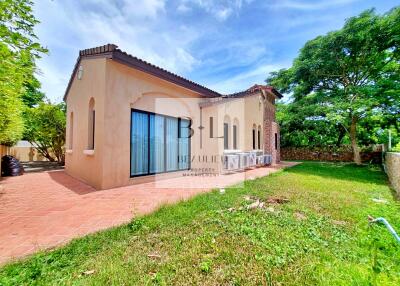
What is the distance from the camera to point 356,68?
1755 cm

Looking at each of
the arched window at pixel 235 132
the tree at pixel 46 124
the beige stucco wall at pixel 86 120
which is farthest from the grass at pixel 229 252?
the tree at pixel 46 124

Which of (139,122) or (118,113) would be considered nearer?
(118,113)

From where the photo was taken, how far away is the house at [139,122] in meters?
7.56

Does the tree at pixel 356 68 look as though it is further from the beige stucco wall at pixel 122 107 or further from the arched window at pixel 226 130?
the beige stucco wall at pixel 122 107

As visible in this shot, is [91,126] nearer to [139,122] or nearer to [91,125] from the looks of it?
[91,125]

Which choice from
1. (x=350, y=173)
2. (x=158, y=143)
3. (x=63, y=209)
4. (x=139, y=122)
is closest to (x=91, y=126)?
(x=139, y=122)

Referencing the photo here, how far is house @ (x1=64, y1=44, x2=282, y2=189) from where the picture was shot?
298 inches

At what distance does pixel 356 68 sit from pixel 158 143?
1886 centimetres

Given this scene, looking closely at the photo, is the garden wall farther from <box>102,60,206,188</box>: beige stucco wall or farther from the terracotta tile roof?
<box>102,60,206,188</box>: beige stucco wall

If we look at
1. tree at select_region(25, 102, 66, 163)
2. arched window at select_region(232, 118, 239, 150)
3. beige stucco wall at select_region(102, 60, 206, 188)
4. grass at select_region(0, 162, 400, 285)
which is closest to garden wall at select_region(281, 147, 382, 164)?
arched window at select_region(232, 118, 239, 150)

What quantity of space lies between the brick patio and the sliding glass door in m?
1.13

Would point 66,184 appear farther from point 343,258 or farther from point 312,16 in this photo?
point 312,16

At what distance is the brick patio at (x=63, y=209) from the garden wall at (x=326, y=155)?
2068 cm

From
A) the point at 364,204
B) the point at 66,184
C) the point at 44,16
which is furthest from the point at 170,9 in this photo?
the point at 364,204
